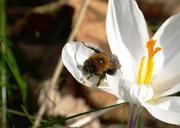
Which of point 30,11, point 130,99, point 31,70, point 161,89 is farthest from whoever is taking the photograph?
point 30,11

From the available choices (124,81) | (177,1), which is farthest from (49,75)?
(124,81)

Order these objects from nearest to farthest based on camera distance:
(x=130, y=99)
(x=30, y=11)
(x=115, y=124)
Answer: (x=130, y=99)
(x=115, y=124)
(x=30, y=11)

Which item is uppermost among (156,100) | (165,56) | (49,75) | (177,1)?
(177,1)

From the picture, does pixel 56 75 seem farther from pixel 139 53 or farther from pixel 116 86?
pixel 116 86

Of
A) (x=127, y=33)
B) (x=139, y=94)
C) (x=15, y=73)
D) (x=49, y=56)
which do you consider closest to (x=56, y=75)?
(x=15, y=73)

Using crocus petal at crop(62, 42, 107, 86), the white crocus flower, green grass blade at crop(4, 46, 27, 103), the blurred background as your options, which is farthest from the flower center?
green grass blade at crop(4, 46, 27, 103)

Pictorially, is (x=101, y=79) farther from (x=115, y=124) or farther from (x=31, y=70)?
(x=31, y=70)
